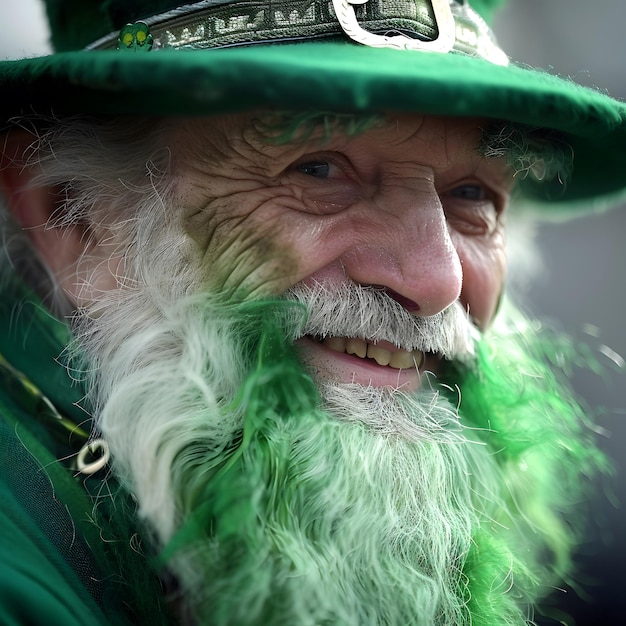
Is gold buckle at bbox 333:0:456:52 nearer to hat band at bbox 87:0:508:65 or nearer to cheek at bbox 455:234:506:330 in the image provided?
hat band at bbox 87:0:508:65

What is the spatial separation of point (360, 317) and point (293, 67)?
0.59 metres

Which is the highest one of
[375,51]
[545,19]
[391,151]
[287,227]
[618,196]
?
[375,51]

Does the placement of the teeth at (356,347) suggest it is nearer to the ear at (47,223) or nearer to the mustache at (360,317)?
the mustache at (360,317)

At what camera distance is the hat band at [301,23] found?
127 cm

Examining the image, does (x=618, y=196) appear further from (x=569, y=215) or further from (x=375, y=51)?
(x=375, y=51)

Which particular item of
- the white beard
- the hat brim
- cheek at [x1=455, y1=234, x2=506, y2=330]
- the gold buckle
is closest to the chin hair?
the white beard

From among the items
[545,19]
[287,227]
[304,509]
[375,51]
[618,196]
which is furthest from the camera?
[545,19]

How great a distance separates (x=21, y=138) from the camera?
59.5 inches

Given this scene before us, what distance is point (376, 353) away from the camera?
148 cm

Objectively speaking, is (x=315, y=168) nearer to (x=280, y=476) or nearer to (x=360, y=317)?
(x=360, y=317)

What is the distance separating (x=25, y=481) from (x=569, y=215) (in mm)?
1860

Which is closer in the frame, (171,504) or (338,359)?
(171,504)

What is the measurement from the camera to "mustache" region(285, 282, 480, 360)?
139 cm

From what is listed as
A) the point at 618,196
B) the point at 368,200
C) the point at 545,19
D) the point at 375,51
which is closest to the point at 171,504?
the point at 368,200
